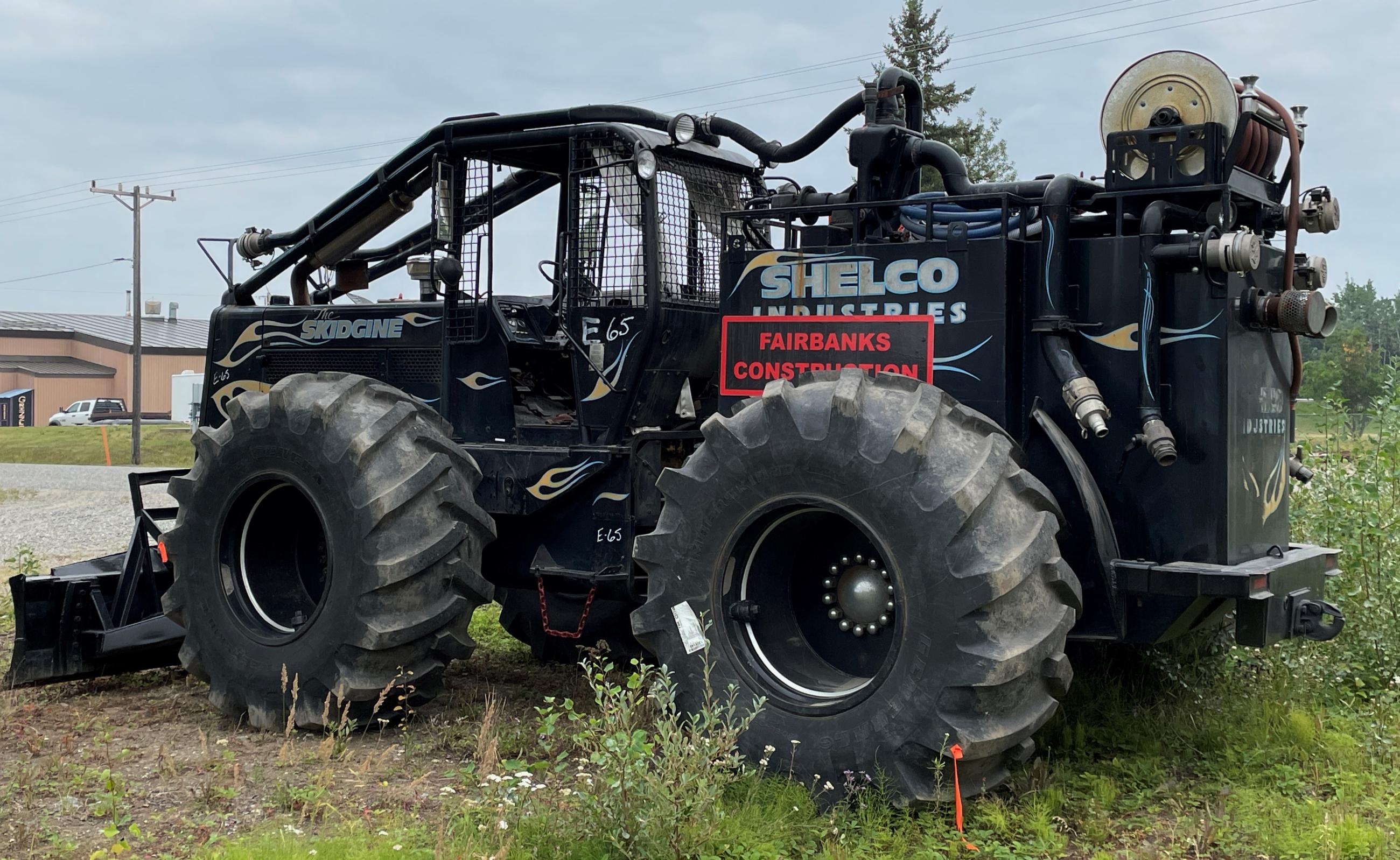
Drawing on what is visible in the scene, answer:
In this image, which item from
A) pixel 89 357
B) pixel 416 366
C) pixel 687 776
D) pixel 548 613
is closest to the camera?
pixel 687 776

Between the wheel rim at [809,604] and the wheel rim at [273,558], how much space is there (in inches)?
95.9

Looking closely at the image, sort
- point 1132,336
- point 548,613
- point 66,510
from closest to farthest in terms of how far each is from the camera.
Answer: point 1132,336 < point 548,613 < point 66,510

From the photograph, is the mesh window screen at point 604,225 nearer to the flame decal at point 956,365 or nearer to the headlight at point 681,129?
the headlight at point 681,129

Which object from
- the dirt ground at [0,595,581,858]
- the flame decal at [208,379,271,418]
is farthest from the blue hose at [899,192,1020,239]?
the flame decal at [208,379,271,418]

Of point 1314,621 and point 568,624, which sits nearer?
point 1314,621

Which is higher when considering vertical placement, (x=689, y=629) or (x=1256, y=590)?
(x=1256, y=590)

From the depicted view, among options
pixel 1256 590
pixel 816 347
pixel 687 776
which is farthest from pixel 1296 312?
pixel 687 776

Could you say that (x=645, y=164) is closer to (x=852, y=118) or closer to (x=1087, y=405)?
(x=852, y=118)

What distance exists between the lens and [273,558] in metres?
7.40

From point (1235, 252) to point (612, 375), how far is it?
3.11m

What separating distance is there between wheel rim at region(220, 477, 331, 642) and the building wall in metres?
57.7

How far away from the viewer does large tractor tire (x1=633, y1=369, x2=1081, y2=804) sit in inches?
196

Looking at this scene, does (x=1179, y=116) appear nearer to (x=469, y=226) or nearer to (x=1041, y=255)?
(x=1041, y=255)

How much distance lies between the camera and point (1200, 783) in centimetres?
576
